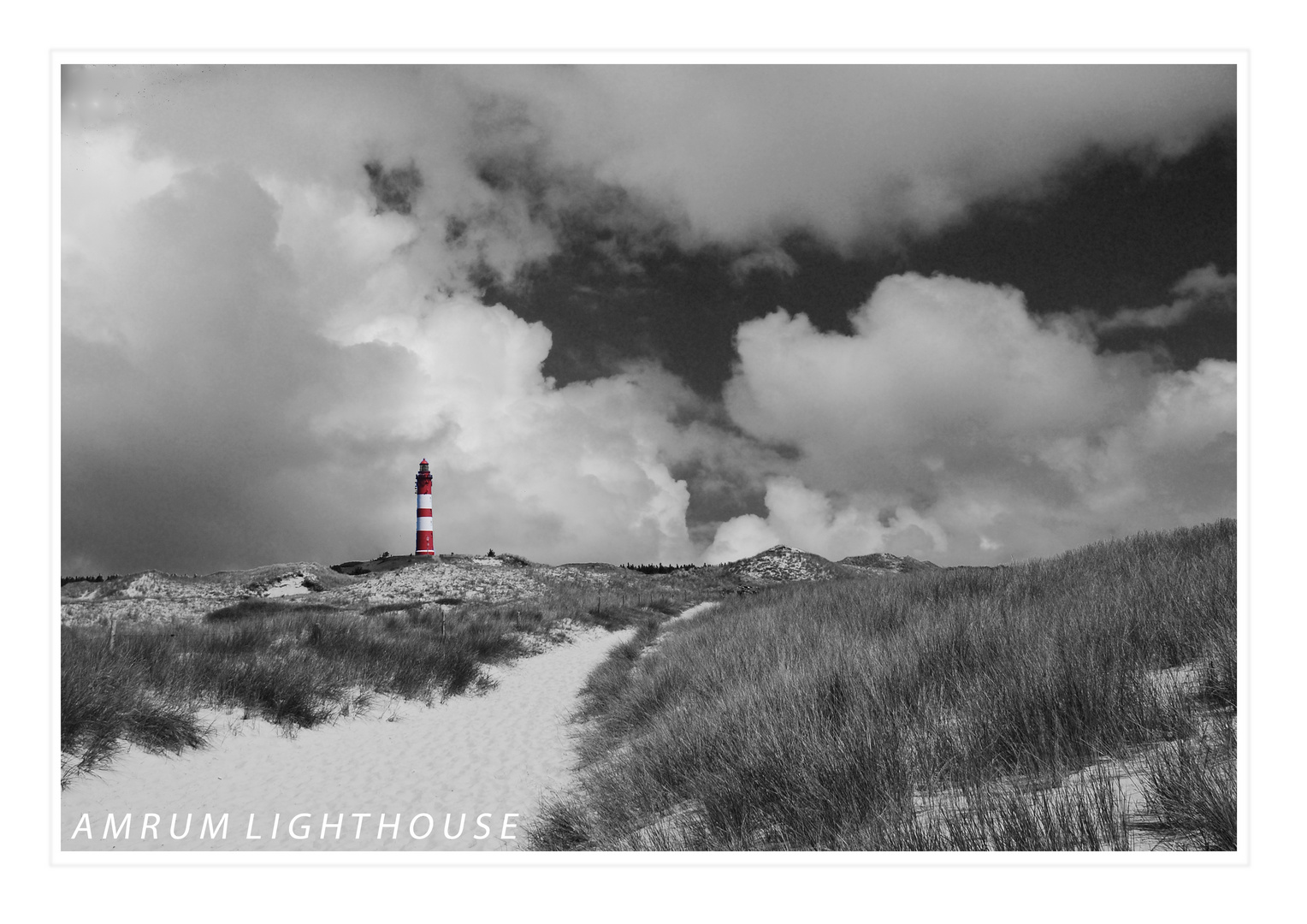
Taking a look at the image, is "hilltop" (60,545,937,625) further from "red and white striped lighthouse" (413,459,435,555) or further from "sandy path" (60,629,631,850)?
"sandy path" (60,629,631,850)

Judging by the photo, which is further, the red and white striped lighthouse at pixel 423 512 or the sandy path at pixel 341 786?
the red and white striped lighthouse at pixel 423 512

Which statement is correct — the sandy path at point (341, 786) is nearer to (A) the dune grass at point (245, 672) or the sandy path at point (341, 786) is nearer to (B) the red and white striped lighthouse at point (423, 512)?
(A) the dune grass at point (245, 672)

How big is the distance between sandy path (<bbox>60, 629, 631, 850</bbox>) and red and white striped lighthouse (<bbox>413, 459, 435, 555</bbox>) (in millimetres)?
45039

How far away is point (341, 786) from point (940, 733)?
5.75m

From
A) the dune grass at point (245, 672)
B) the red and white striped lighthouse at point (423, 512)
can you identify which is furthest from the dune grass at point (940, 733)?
the red and white striped lighthouse at point (423, 512)

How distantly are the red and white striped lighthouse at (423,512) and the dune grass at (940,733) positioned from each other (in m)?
49.2

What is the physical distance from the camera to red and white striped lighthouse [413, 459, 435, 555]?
5250 cm

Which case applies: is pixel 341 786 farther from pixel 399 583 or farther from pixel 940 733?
pixel 399 583

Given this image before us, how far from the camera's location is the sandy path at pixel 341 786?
4.98 metres

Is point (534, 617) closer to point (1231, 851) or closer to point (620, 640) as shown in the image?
point (620, 640)

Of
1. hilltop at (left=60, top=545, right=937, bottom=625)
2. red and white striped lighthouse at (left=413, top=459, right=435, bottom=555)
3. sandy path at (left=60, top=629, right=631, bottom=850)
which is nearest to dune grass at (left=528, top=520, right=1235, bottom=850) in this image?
sandy path at (left=60, top=629, right=631, bottom=850)

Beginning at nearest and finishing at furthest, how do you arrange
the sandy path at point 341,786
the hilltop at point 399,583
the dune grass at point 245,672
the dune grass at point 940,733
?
the dune grass at point 940,733 < the sandy path at point 341,786 < the dune grass at point 245,672 < the hilltop at point 399,583
